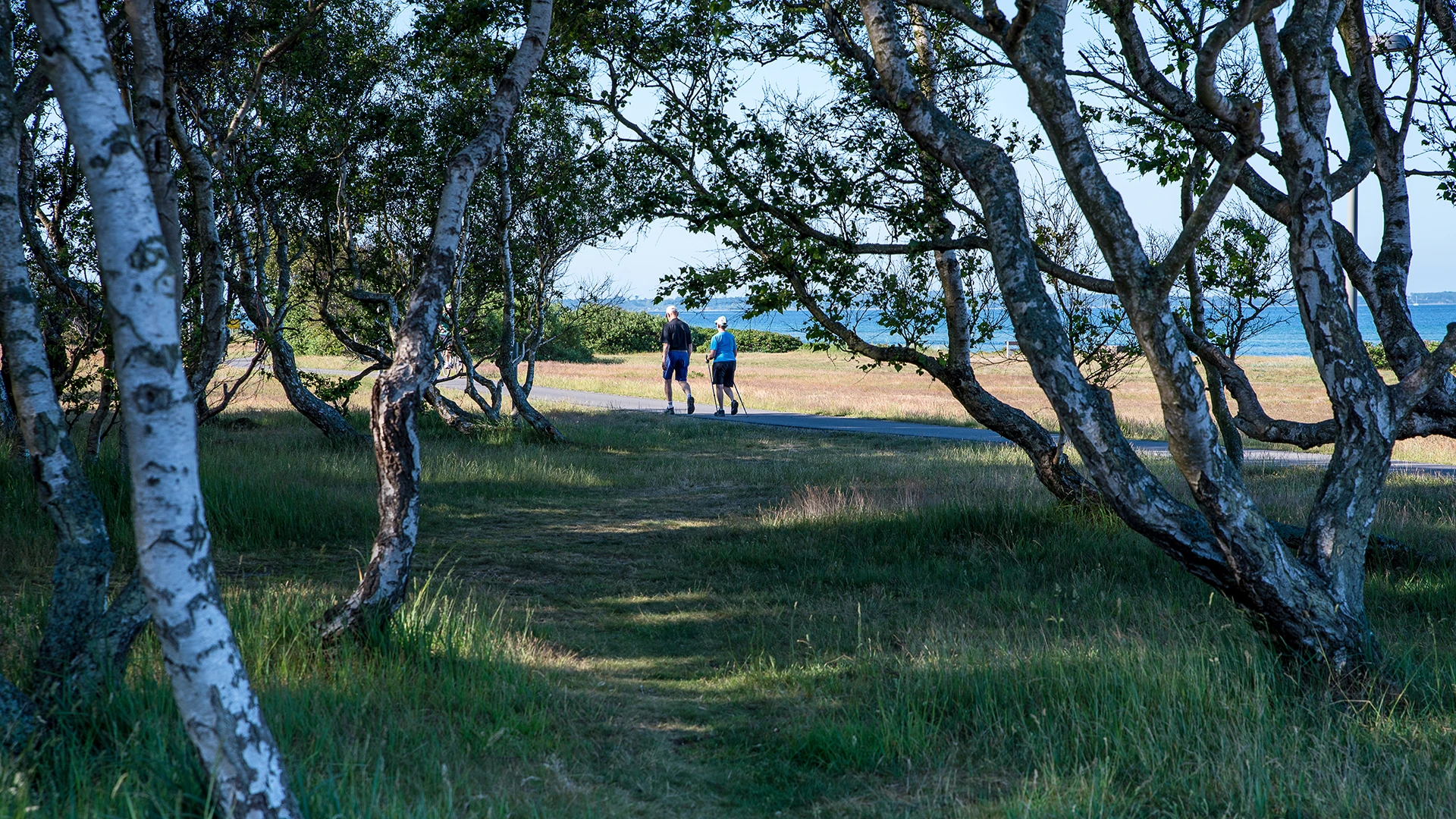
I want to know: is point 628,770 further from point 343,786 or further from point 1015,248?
point 1015,248

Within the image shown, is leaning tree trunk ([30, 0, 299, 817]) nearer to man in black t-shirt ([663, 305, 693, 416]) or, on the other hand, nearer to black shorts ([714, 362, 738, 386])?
man in black t-shirt ([663, 305, 693, 416])

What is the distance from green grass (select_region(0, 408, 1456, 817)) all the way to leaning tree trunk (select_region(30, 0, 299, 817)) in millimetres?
292

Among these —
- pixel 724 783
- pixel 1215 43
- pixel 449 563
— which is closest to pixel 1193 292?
pixel 1215 43

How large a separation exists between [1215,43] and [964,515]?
476 cm

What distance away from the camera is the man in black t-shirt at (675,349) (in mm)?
20469

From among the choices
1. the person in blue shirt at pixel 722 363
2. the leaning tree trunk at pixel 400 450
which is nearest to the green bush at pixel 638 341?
the person in blue shirt at pixel 722 363

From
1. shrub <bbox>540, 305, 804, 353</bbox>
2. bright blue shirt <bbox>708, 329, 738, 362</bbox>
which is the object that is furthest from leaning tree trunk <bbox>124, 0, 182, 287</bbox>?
shrub <bbox>540, 305, 804, 353</bbox>

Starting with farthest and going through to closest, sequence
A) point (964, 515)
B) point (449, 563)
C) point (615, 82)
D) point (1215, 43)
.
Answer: point (615, 82)
point (964, 515)
point (449, 563)
point (1215, 43)

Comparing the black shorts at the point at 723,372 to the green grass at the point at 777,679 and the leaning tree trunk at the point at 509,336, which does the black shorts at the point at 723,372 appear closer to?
the leaning tree trunk at the point at 509,336

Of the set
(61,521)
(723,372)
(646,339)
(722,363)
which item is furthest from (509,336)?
(646,339)

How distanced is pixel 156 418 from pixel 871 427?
16.9 metres

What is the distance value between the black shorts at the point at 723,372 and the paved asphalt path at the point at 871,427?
0.78 m

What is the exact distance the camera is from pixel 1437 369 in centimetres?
486

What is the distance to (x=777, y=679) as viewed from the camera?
506 cm
